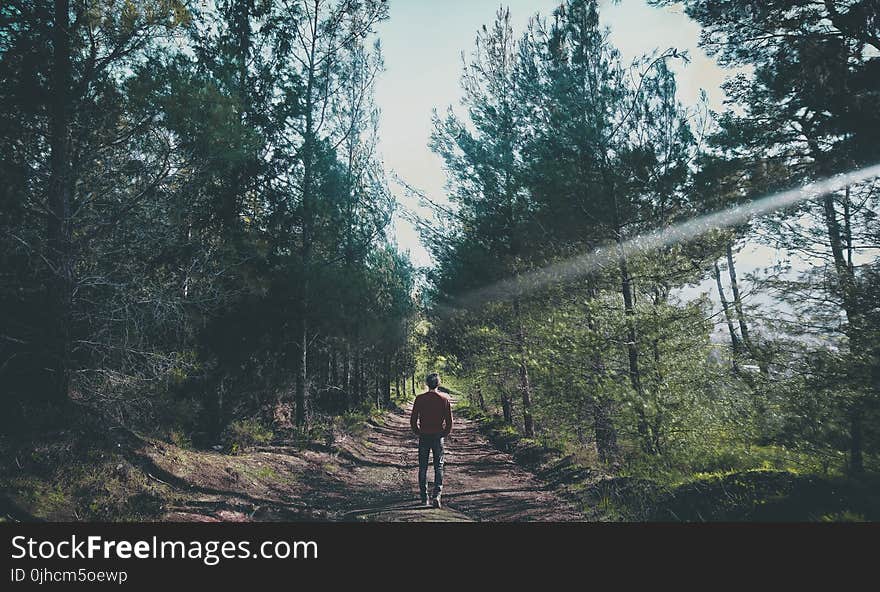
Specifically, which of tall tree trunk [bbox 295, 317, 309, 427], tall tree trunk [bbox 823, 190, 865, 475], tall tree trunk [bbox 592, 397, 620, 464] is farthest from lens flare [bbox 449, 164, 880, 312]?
tall tree trunk [bbox 295, 317, 309, 427]

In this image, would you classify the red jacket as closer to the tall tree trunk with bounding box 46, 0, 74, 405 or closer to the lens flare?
the lens flare

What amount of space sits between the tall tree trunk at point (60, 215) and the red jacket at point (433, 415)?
5.23 m

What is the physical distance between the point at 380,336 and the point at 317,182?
9.80m

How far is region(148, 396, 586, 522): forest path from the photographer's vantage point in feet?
20.1

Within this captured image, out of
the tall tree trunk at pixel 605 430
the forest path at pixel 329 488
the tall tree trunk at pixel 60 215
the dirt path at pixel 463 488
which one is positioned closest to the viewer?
the tall tree trunk at pixel 60 215

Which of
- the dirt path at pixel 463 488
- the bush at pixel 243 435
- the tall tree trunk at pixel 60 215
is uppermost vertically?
the tall tree trunk at pixel 60 215

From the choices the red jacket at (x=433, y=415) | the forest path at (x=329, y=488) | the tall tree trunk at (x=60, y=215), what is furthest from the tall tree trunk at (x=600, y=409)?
the tall tree trunk at (x=60, y=215)

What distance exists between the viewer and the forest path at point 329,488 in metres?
6.13

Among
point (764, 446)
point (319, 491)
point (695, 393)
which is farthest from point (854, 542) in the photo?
point (319, 491)

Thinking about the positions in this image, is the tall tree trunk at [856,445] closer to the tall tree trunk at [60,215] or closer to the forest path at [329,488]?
the forest path at [329,488]

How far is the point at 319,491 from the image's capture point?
8250mm

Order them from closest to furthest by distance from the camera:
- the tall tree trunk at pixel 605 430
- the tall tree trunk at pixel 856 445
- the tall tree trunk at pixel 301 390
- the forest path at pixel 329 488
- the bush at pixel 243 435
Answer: the tall tree trunk at pixel 856 445 < the forest path at pixel 329 488 < the tall tree trunk at pixel 605 430 < the bush at pixel 243 435 < the tall tree trunk at pixel 301 390

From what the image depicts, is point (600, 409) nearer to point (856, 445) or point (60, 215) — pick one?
point (856, 445)

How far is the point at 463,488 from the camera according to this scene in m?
8.76
